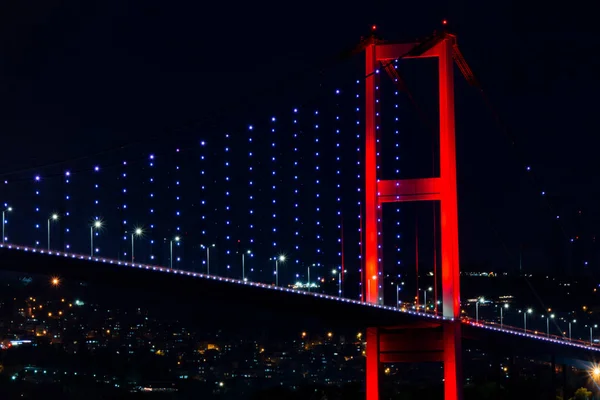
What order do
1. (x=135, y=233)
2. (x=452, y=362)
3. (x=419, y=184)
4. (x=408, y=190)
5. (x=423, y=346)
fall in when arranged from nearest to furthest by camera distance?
(x=135, y=233)
(x=452, y=362)
(x=408, y=190)
(x=423, y=346)
(x=419, y=184)

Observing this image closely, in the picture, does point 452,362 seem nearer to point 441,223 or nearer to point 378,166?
point 441,223

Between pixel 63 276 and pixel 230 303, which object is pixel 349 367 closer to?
pixel 230 303

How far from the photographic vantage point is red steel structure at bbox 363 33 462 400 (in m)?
28.1

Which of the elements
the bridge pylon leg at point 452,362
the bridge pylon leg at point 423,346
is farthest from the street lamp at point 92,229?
the bridge pylon leg at point 452,362

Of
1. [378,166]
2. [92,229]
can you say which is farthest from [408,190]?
[92,229]

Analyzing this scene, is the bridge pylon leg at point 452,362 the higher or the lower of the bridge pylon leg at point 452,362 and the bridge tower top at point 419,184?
the lower

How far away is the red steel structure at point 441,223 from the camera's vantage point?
92.2ft

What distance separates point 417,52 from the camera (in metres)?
28.8

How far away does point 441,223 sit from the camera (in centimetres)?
2900

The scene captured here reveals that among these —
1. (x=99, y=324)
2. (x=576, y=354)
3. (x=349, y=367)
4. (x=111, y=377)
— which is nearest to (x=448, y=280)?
(x=576, y=354)

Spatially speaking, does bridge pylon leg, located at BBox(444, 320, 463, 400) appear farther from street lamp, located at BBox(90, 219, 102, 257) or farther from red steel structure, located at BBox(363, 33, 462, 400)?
street lamp, located at BBox(90, 219, 102, 257)

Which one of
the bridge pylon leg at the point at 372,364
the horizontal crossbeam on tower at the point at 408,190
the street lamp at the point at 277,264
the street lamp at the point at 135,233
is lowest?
the bridge pylon leg at the point at 372,364

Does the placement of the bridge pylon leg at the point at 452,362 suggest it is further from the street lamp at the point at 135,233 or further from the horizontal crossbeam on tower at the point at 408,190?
the street lamp at the point at 135,233

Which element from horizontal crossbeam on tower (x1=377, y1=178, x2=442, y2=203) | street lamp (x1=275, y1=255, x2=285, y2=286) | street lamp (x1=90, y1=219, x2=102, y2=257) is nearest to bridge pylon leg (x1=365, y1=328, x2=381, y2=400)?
street lamp (x1=275, y1=255, x2=285, y2=286)
